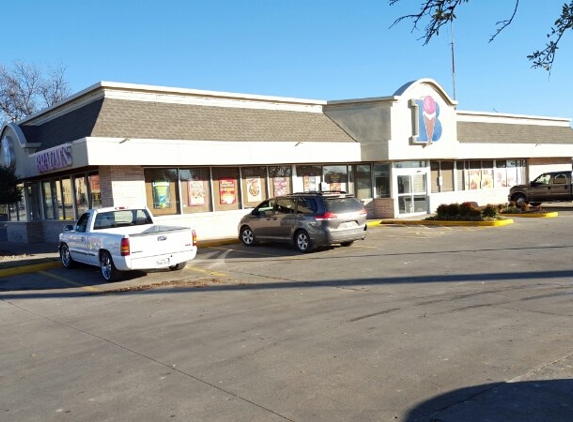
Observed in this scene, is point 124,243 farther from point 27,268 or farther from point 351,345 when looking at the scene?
point 351,345

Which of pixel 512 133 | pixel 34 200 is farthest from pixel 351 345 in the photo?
pixel 512 133

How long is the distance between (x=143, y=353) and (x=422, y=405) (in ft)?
11.2

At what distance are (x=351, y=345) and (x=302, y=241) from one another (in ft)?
29.8

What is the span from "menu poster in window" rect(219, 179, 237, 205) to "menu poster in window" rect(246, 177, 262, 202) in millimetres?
649

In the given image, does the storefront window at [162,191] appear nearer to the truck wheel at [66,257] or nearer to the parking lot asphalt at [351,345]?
the truck wheel at [66,257]

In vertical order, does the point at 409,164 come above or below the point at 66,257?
above

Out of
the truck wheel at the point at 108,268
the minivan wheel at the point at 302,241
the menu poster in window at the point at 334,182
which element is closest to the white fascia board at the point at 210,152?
the menu poster in window at the point at 334,182

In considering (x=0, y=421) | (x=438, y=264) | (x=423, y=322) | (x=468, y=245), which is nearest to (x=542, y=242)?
(x=468, y=245)

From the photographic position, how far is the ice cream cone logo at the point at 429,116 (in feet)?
80.7

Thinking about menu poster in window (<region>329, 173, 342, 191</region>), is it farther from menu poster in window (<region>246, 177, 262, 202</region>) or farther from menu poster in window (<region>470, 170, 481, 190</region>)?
menu poster in window (<region>470, 170, 481, 190</region>)

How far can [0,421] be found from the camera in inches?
181

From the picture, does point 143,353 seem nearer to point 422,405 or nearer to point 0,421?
point 0,421

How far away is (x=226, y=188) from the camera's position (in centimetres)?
2002

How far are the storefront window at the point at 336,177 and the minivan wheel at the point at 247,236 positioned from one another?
6.50 meters
